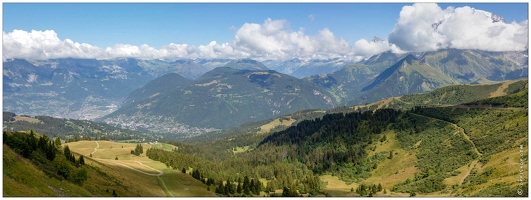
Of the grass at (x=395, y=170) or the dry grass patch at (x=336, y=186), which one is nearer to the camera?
the dry grass patch at (x=336, y=186)

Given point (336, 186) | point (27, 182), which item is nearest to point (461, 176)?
point (336, 186)

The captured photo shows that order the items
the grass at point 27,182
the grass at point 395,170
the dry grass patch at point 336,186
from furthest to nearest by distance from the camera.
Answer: the grass at point 395,170 → the dry grass patch at point 336,186 → the grass at point 27,182

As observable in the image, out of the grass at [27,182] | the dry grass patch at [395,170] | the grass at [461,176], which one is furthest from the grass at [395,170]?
the grass at [27,182]

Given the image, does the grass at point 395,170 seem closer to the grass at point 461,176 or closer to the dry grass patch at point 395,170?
the dry grass patch at point 395,170

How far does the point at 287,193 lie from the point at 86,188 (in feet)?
244

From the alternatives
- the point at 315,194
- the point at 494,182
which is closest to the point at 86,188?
the point at 315,194

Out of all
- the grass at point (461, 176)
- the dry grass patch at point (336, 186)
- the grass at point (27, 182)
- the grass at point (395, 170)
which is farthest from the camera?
the grass at point (395, 170)

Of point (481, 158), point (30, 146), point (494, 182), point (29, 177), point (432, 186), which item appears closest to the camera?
point (29, 177)

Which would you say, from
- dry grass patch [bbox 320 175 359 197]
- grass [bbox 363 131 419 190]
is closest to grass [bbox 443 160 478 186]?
grass [bbox 363 131 419 190]

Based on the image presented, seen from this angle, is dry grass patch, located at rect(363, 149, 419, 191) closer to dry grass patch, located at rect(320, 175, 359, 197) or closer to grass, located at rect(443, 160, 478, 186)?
dry grass patch, located at rect(320, 175, 359, 197)

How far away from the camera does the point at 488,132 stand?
165375mm

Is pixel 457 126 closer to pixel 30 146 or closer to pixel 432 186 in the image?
pixel 432 186

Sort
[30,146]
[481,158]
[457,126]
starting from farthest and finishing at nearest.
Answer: [457,126] → [481,158] → [30,146]

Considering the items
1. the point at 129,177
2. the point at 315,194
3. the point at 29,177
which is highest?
the point at 29,177
